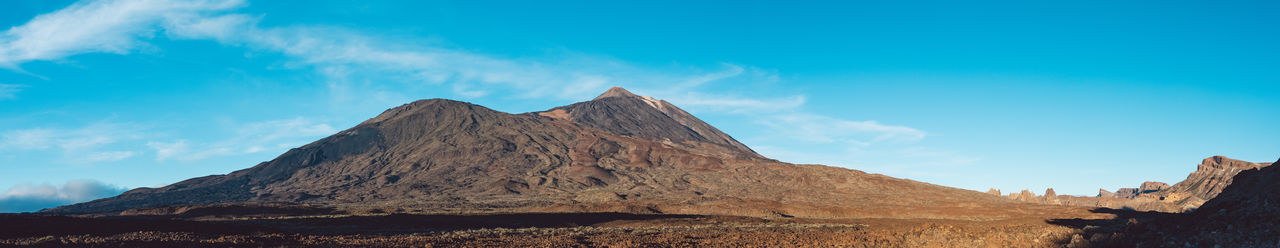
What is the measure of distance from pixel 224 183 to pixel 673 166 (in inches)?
3767

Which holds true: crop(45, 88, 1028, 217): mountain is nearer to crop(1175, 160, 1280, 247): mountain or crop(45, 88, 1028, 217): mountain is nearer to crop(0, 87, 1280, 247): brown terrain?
crop(0, 87, 1280, 247): brown terrain

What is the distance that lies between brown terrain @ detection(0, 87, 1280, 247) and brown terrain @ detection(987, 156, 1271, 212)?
2.93 ft

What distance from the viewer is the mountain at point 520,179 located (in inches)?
3634

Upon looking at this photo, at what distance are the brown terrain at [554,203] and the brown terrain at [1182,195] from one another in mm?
892

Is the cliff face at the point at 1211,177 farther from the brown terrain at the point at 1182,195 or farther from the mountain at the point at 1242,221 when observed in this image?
the mountain at the point at 1242,221

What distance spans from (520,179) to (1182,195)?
410 ft

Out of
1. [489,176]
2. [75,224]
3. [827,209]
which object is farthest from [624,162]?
[75,224]

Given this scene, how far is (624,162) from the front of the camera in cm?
15425

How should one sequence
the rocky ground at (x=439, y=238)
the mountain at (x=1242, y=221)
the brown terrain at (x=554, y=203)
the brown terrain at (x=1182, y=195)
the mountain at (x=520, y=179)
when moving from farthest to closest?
1. the brown terrain at (x=1182, y=195)
2. the mountain at (x=520, y=179)
3. the brown terrain at (x=554, y=203)
4. the rocky ground at (x=439, y=238)
5. the mountain at (x=1242, y=221)

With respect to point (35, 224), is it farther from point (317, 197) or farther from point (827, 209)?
point (317, 197)

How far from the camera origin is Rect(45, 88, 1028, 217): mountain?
92312mm

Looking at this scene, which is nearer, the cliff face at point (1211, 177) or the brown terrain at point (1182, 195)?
the brown terrain at point (1182, 195)

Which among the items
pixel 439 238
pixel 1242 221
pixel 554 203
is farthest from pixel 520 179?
pixel 1242 221

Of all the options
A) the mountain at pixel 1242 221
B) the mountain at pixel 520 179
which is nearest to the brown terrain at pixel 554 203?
the mountain at pixel 1242 221
